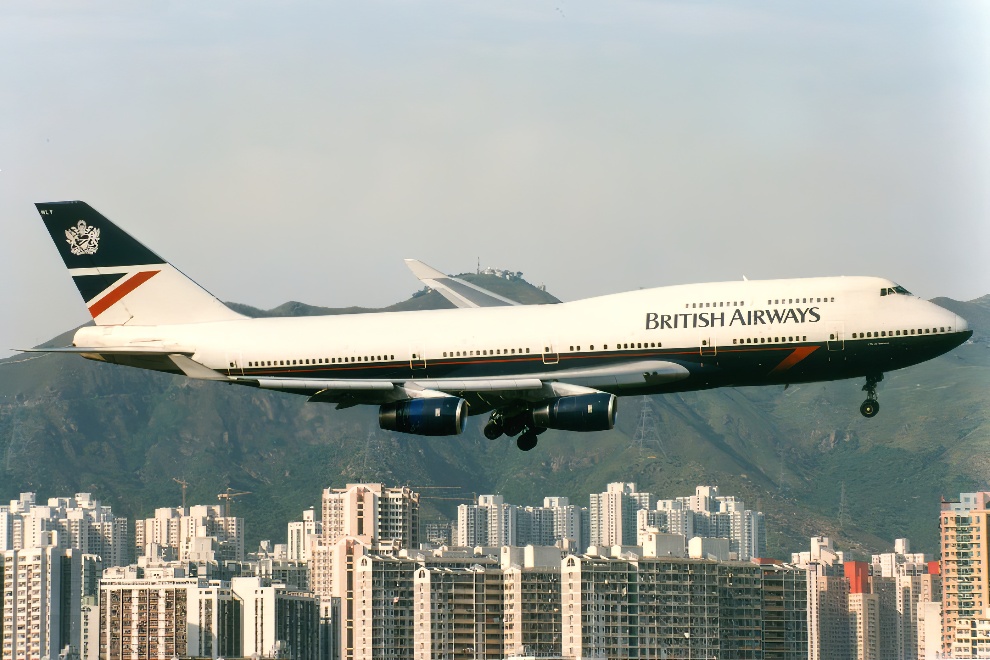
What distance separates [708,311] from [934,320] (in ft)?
29.8

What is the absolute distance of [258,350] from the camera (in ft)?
244

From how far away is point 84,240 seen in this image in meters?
79.2

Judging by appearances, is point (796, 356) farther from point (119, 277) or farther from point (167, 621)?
point (167, 621)

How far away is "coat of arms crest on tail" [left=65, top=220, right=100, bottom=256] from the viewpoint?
259 ft

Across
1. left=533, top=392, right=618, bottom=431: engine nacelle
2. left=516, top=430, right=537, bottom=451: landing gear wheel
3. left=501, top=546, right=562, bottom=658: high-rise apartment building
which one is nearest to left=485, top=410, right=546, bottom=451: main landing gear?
left=516, top=430, right=537, bottom=451: landing gear wheel

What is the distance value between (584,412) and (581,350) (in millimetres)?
2829

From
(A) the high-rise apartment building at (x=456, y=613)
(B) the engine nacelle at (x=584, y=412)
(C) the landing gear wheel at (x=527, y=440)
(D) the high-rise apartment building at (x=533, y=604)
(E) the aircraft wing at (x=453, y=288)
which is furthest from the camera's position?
(A) the high-rise apartment building at (x=456, y=613)

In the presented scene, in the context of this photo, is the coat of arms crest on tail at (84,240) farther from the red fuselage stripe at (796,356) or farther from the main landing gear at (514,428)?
the red fuselage stripe at (796,356)

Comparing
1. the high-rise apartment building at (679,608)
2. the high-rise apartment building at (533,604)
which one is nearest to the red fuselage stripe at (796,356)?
the high-rise apartment building at (679,608)

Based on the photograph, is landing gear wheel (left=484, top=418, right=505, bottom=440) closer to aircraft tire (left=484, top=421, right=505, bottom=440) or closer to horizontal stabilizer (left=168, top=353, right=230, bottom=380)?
aircraft tire (left=484, top=421, right=505, bottom=440)

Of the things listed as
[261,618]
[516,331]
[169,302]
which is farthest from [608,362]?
[261,618]

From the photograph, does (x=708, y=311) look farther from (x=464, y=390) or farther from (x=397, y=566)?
(x=397, y=566)

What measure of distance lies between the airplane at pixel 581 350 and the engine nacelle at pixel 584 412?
2.2 inches

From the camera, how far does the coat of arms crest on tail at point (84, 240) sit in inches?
3113
